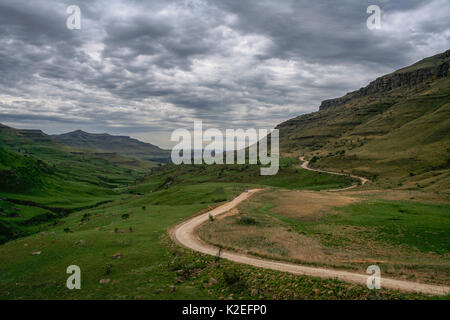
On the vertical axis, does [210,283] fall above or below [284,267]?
below

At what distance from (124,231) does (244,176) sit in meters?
98.0

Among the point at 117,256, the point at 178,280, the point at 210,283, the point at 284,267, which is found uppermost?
the point at 284,267

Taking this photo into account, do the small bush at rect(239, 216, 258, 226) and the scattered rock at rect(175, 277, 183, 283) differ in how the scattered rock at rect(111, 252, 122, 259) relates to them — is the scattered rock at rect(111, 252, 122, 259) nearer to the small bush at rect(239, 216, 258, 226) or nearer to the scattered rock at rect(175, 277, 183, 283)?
the scattered rock at rect(175, 277, 183, 283)

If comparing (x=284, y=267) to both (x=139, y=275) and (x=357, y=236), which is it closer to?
(x=139, y=275)

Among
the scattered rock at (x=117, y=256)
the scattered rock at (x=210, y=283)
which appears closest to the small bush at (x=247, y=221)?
the scattered rock at (x=210, y=283)

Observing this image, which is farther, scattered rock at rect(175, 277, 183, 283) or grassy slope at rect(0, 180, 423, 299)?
scattered rock at rect(175, 277, 183, 283)

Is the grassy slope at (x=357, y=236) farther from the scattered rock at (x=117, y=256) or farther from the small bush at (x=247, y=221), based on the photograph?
the scattered rock at (x=117, y=256)

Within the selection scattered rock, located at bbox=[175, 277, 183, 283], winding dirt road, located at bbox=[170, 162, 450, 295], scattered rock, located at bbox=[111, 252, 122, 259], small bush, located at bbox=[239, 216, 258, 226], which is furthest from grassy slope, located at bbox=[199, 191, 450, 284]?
scattered rock, located at bbox=[111, 252, 122, 259]

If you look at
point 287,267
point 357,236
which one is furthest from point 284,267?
point 357,236

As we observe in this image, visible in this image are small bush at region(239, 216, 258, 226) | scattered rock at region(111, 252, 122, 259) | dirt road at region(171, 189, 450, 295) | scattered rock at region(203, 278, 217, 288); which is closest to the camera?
dirt road at region(171, 189, 450, 295)

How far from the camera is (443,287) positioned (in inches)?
772

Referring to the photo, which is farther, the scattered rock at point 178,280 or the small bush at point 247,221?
the small bush at point 247,221

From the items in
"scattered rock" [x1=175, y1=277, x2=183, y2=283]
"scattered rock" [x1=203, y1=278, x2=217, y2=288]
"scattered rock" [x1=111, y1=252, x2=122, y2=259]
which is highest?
"scattered rock" [x1=203, y1=278, x2=217, y2=288]

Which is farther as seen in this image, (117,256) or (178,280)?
(117,256)
